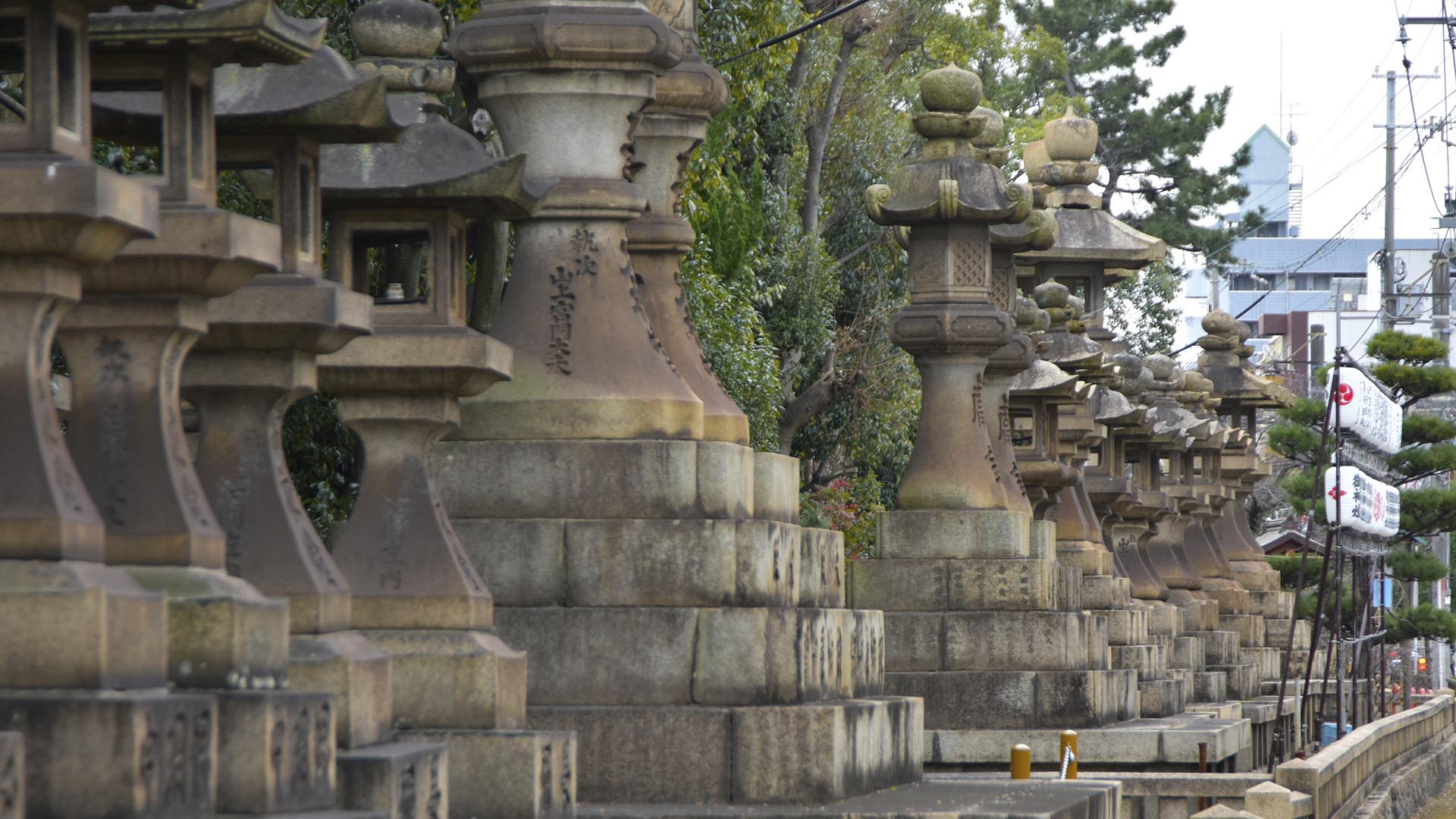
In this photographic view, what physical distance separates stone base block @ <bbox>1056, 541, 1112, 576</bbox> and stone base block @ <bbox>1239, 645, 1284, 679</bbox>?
11.7m

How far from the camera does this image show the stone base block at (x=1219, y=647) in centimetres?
3091

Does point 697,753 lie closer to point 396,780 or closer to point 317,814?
point 396,780

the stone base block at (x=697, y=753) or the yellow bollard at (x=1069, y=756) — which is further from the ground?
the stone base block at (x=697, y=753)

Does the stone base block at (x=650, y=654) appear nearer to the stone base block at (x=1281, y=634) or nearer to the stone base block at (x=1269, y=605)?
the stone base block at (x=1269, y=605)

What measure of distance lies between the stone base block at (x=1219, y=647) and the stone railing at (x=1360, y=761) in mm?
2141

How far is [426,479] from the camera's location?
368 inches

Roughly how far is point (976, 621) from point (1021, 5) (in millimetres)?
38322

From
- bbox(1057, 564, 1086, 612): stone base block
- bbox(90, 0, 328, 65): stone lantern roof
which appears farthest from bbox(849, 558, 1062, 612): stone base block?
bbox(90, 0, 328, 65): stone lantern roof

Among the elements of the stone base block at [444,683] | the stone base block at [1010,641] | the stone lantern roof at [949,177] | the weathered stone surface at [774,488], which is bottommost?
the stone base block at [1010,641]

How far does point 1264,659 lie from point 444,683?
2811 centimetres

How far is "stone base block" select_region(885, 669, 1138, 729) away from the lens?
1702cm

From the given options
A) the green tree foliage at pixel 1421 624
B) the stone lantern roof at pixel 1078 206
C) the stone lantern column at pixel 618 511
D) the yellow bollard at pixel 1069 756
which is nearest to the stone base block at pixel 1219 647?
the stone lantern roof at pixel 1078 206

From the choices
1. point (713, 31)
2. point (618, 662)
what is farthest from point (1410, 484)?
point (618, 662)

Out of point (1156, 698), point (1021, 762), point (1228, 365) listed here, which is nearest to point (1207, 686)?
point (1156, 698)
